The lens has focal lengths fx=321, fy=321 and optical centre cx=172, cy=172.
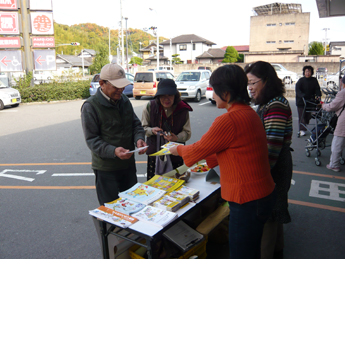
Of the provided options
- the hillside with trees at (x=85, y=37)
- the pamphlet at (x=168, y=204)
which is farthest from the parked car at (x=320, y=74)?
the hillside with trees at (x=85, y=37)

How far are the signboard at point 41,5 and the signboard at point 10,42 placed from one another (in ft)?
6.47

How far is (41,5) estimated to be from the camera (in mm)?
18156

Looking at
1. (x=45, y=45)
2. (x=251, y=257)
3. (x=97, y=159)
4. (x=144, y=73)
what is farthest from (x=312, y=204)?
(x=45, y=45)

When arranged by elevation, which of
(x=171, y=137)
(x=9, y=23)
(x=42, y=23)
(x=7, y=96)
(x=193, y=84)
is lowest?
(x=171, y=137)

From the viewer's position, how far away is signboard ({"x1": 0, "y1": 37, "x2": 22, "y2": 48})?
18.0 metres

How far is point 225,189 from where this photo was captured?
7.35 ft

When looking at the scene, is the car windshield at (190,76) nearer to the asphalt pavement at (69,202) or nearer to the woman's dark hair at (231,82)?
the asphalt pavement at (69,202)

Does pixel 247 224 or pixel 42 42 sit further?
pixel 42 42

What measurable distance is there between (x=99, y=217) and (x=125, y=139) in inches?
39.6

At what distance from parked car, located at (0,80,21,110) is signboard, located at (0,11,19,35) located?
12.0 feet

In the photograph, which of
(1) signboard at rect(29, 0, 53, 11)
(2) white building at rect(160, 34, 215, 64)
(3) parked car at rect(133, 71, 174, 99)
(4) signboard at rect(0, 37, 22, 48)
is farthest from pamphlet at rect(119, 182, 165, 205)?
(2) white building at rect(160, 34, 215, 64)

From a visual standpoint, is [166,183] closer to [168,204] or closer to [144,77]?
[168,204]

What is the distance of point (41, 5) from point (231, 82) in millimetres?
19956

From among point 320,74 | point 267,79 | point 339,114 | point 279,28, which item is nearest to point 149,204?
point 267,79
